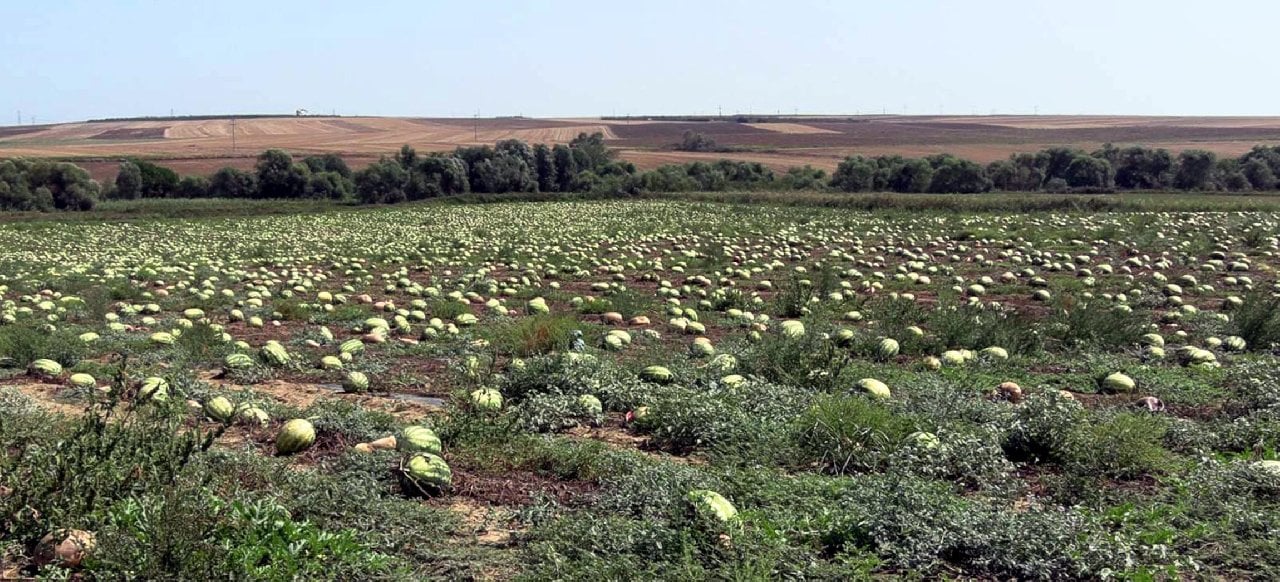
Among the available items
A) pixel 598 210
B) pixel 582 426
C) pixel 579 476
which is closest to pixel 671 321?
pixel 582 426

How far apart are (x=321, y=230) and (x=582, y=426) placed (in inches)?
982

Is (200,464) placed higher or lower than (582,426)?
higher

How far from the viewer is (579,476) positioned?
5.72m

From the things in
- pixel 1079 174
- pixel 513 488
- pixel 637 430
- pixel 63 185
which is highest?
pixel 63 185

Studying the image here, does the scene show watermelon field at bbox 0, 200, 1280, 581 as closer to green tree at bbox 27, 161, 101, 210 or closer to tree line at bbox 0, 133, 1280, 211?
green tree at bbox 27, 161, 101, 210

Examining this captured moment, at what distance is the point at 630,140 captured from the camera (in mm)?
104500

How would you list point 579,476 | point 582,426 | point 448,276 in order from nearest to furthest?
point 579,476 → point 582,426 → point 448,276

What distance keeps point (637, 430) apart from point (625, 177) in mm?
41382

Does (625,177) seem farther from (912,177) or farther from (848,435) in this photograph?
(848,435)

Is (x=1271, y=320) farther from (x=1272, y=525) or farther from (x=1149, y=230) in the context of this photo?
(x=1149, y=230)

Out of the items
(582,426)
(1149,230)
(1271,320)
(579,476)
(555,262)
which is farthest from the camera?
(1149,230)

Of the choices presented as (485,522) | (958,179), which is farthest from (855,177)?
(485,522)

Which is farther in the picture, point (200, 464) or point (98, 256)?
point (98, 256)

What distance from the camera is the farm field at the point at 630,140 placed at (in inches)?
2867
